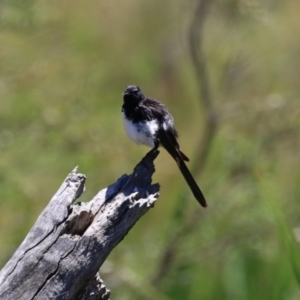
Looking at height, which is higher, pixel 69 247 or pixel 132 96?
pixel 132 96

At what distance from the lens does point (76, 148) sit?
19.5ft

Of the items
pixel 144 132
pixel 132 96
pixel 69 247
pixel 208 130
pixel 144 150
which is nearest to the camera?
pixel 69 247

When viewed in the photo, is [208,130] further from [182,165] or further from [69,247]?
[69,247]

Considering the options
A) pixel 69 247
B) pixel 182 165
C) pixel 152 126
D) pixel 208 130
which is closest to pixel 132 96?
pixel 152 126

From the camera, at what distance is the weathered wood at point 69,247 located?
267 cm

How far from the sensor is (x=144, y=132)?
13.2ft

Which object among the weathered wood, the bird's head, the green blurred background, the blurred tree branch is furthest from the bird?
the blurred tree branch

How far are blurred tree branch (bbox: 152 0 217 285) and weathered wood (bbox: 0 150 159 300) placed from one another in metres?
3.16

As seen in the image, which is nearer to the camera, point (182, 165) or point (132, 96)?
point (182, 165)

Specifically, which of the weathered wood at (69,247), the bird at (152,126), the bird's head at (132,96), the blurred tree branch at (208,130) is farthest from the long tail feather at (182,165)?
the blurred tree branch at (208,130)

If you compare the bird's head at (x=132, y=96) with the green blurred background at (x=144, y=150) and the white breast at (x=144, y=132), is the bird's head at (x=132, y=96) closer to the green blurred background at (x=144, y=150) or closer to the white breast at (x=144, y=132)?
the white breast at (x=144, y=132)

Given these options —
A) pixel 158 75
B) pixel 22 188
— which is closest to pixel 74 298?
pixel 22 188

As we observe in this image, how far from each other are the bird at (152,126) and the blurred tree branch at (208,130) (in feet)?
6.21

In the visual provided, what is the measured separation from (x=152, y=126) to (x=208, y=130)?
2.36 m
